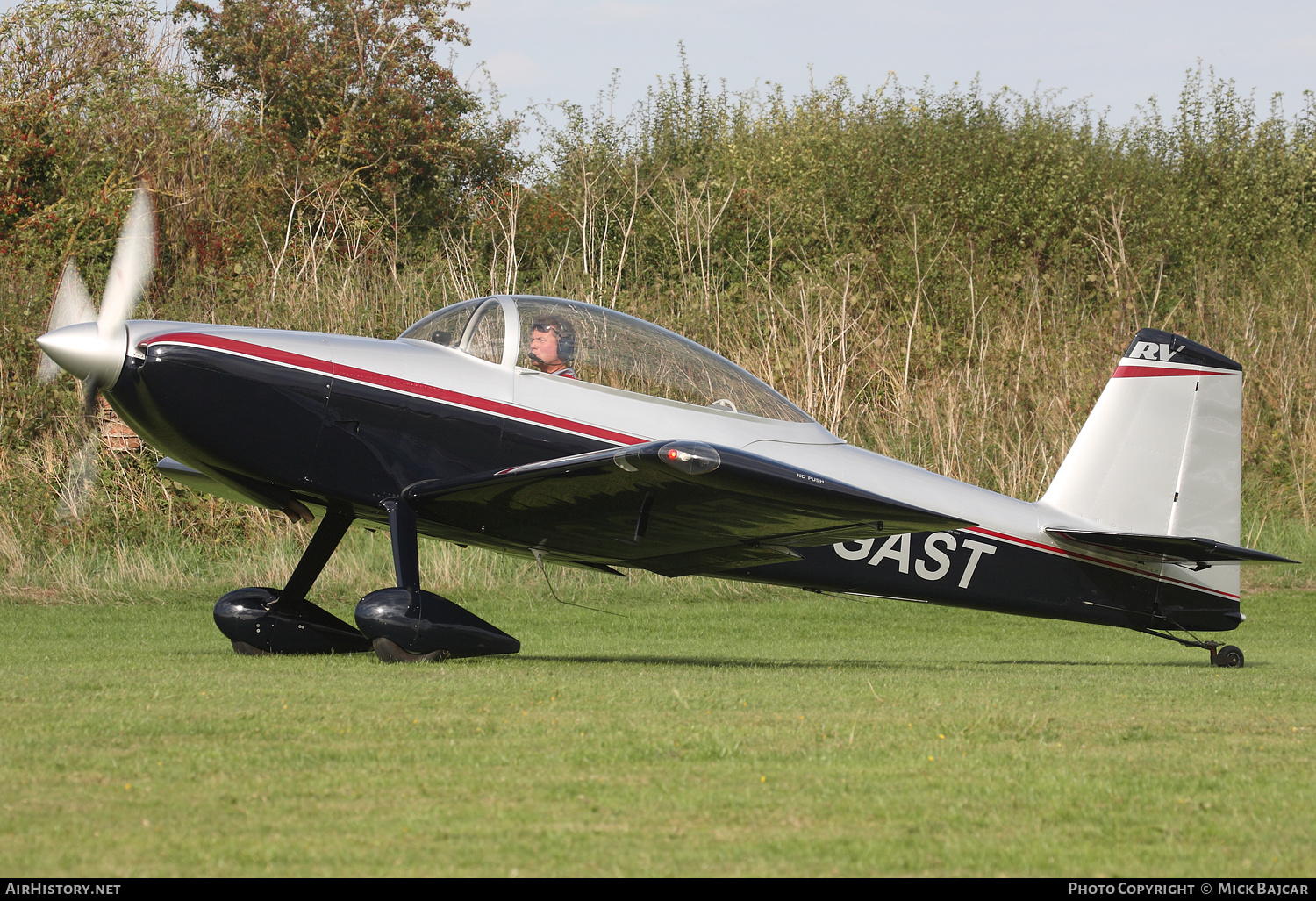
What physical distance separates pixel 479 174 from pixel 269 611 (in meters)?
20.1

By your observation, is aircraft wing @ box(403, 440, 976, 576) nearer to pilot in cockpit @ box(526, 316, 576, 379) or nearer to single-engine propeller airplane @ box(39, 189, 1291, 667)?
single-engine propeller airplane @ box(39, 189, 1291, 667)

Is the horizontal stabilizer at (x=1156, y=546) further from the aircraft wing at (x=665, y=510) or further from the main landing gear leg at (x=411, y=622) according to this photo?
the main landing gear leg at (x=411, y=622)

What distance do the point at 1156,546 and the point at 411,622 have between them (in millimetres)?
4851

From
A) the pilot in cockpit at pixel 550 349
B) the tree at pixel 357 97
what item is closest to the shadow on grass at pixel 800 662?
the pilot in cockpit at pixel 550 349

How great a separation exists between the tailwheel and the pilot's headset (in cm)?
484

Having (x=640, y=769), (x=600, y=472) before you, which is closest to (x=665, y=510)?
(x=600, y=472)

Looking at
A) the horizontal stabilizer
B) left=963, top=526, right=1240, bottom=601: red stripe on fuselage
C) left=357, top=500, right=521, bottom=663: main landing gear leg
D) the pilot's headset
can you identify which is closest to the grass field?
left=357, top=500, right=521, bottom=663: main landing gear leg

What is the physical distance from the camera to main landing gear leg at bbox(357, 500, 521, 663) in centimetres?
664

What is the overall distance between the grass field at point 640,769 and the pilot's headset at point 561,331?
1.83 m

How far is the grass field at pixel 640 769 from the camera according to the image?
8.99ft

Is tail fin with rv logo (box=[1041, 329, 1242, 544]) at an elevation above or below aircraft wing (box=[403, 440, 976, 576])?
above

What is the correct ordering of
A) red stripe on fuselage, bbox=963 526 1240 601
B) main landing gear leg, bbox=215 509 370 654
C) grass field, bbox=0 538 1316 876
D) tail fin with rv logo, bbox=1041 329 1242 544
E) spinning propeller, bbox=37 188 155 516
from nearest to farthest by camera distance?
grass field, bbox=0 538 1316 876 → spinning propeller, bbox=37 188 155 516 → main landing gear leg, bbox=215 509 370 654 → red stripe on fuselage, bbox=963 526 1240 601 → tail fin with rv logo, bbox=1041 329 1242 544

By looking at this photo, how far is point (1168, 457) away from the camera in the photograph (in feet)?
27.6
